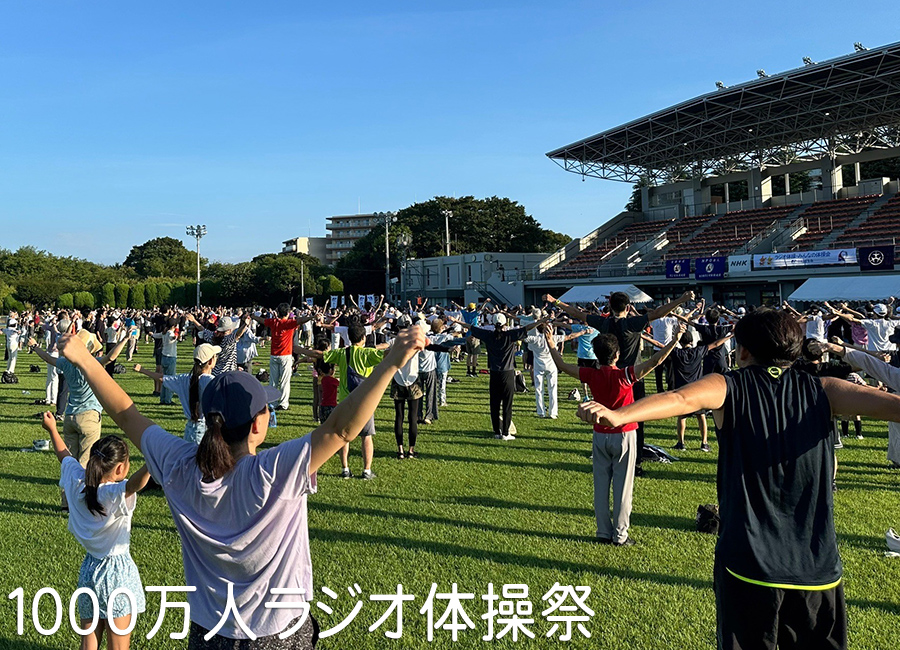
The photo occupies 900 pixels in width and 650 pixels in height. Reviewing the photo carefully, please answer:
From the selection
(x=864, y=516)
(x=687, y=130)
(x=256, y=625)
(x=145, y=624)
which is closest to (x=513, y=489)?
(x=864, y=516)

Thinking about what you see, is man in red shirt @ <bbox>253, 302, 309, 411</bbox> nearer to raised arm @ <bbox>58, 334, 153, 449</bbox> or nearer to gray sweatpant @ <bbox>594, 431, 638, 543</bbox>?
gray sweatpant @ <bbox>594, 431, 638, 543</bbox>

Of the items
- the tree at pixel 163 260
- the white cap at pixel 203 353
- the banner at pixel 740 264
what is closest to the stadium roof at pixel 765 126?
the banner at pixel 740 264

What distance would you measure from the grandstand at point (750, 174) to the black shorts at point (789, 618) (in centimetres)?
3323

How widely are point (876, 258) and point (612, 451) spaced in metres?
29.4

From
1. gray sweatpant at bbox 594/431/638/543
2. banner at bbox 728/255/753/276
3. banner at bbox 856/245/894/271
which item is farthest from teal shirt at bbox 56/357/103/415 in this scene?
banner at bbox 728/255/753/276

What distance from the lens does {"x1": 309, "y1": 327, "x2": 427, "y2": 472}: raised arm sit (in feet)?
6.70

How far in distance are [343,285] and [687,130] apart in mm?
40671

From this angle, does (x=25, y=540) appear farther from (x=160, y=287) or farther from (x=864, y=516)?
(x=160, y=287)

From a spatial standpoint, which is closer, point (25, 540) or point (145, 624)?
point (145, 624)

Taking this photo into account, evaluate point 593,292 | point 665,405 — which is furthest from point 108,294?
point 665,405

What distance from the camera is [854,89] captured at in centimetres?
3409

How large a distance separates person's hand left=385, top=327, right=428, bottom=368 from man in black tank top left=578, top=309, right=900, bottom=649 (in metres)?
1.12

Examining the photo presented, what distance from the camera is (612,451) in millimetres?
5801

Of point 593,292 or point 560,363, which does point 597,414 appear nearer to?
point 560,363
